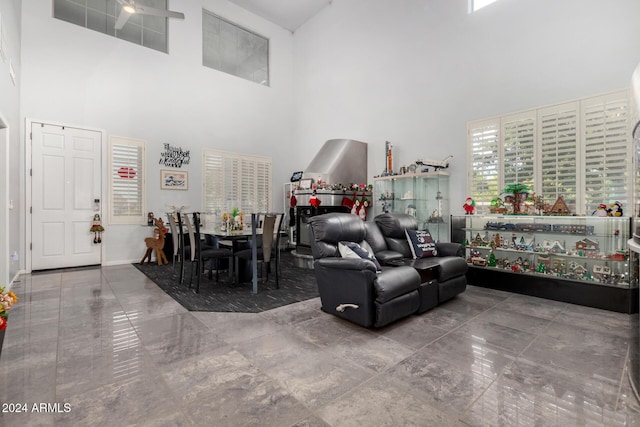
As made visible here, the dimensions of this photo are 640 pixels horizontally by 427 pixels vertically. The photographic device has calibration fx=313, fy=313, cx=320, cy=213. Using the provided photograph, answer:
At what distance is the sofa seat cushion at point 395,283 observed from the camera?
9.02 feet

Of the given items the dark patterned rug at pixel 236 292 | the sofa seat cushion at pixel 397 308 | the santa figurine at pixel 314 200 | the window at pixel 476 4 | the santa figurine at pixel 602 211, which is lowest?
the dark patterned rug at pixel 236 292

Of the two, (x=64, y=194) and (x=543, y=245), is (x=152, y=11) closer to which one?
(x=64, y=194)

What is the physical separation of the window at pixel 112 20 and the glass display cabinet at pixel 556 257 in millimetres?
6921

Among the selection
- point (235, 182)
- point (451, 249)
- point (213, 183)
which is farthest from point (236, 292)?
point (235, 182)

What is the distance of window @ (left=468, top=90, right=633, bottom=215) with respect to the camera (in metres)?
3.70

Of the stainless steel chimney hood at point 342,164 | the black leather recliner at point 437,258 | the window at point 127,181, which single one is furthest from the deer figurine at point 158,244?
the black leather recliner at point 437,258

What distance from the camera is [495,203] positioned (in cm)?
446

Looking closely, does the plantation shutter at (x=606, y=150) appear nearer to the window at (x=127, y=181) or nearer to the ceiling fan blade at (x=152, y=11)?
the ceiling fan blade at (x=152, y=11)

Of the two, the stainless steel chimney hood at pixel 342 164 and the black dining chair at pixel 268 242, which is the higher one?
the stainless steel chimney hood at pixel 342 164

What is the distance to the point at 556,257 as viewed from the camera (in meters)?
3.81

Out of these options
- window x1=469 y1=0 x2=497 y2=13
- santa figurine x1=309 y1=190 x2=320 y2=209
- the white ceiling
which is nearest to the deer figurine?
santa figurine x1=309 y1=190 x2=320 y2=209

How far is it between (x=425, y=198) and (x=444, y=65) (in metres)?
2.31

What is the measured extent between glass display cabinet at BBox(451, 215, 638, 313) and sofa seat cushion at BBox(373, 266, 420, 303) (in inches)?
73.0

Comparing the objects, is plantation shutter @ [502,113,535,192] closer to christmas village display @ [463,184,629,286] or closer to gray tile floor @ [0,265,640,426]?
christmas village display @ [463,184,629,286]
